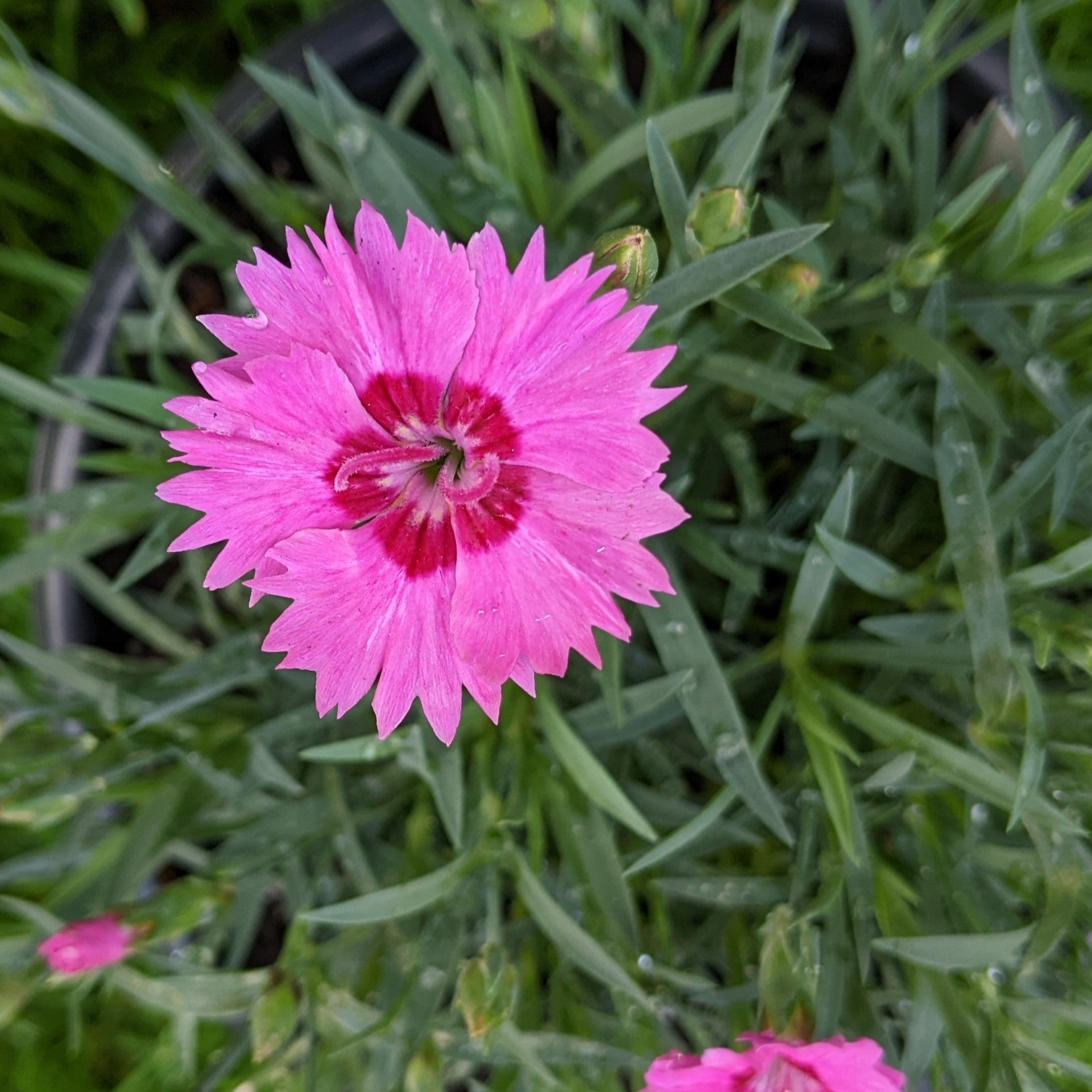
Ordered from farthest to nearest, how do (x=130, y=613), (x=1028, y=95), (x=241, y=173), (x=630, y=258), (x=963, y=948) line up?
(x=130, y=613), (x=241, y=173), (x=1028, y=95), (x=963, y=948), (x=630, y=258)

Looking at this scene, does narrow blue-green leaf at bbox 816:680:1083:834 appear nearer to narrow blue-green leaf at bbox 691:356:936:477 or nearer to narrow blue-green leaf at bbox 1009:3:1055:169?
narrow blue-green leaf at bbox 691:356:936:477

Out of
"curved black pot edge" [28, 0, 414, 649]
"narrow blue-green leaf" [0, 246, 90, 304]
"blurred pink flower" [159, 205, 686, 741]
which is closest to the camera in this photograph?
"blurred pink flower" [159, 205, 686, 741]

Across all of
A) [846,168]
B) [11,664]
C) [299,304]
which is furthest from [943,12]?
[11,664]

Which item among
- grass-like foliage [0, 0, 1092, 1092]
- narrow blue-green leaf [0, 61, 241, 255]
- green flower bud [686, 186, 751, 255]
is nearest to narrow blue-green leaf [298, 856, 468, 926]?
grass-like foliage [0, 0, 1092, 1092]

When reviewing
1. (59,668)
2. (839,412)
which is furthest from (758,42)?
(59,668)

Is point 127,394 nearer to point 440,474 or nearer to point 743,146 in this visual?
point 440,474

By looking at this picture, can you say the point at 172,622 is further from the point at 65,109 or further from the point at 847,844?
the point at 847,844

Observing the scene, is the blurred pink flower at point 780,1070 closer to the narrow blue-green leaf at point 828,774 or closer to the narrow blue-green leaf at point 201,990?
the narrow blue-green leaf at point 828,774
